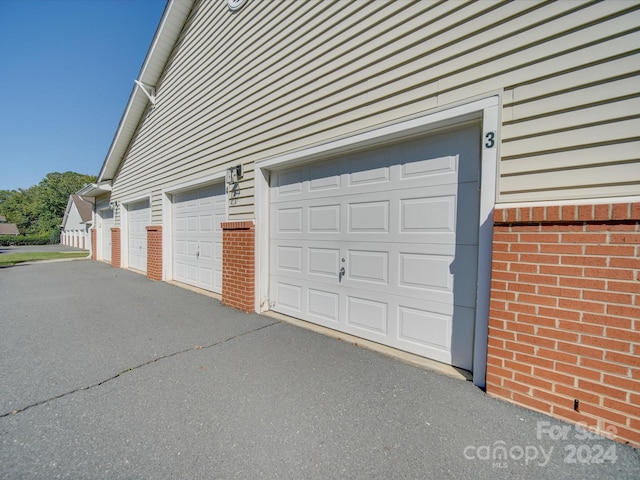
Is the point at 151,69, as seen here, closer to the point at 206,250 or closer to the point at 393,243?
the point at 206,250

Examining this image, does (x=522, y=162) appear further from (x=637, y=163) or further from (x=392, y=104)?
(x=392, y=104)

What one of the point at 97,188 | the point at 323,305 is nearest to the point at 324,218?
the point at 323,305

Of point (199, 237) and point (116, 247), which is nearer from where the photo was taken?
point (199, 237)

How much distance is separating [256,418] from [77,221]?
38.1 m

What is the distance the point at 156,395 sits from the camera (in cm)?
229

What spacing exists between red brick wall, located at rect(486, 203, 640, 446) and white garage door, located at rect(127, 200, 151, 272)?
9.15 m

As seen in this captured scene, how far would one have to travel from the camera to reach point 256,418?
79.4 inches

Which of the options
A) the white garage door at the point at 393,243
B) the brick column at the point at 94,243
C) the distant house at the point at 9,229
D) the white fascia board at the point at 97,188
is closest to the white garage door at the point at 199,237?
the white garage door at the point at 393,243

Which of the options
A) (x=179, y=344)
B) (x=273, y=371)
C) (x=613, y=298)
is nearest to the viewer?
(x=613, y=298)

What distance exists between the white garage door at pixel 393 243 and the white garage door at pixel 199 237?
2140 millimetres

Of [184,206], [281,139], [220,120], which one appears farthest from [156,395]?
[184,206]

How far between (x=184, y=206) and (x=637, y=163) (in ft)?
24.3

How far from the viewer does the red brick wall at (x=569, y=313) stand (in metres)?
1.73

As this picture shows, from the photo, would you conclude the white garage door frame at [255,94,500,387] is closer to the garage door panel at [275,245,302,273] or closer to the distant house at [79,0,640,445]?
the distant house at [79,0,640,445]
